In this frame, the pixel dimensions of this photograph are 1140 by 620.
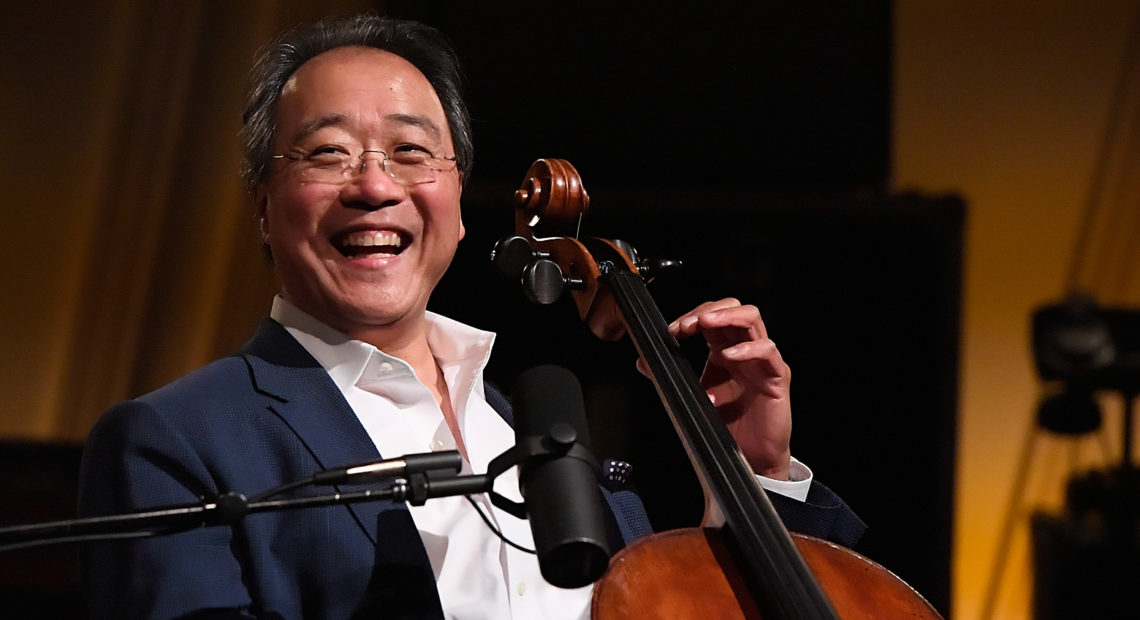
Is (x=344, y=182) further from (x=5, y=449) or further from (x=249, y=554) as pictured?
(x=5, y=449)

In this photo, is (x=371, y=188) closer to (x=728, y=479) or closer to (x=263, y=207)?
(x=263, y=207)

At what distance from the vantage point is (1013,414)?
3.29 metres

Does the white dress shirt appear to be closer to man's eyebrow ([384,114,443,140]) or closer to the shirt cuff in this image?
the shirt cuff

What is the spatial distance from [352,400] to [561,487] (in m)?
0.68

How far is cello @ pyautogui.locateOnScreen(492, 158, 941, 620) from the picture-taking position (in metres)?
1.17

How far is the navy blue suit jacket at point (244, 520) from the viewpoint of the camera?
1219 mm

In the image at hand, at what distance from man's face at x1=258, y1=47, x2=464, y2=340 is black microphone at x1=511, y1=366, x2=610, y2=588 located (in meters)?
0.59

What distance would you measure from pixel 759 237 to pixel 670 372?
147 cm

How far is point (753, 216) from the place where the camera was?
288 centimetres

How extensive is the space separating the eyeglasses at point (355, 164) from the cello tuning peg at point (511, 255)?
0.47ft

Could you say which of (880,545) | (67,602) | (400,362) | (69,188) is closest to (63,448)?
(67,602)

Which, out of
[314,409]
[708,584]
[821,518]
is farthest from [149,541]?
[821,518]

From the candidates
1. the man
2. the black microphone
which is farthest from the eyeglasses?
the black microphone

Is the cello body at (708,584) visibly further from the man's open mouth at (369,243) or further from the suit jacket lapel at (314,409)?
the man's open mouth at (369,243)
